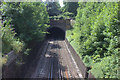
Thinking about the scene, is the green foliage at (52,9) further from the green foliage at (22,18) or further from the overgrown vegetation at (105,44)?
the overgrown vegetation at (105,44)

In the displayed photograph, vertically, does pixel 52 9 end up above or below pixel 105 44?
above

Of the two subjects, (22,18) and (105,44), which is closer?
(105,44)

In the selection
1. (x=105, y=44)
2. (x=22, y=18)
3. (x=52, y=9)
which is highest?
(x=52, y=9)

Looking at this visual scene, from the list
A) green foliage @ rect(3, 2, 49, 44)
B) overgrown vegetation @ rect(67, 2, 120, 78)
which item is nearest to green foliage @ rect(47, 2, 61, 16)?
green foliage @ rect(3, 2, 49, 44)

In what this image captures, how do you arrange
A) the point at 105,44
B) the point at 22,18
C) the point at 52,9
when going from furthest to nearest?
1. the point at 52,9
2. the point at 22,18
3. the point at 105,44

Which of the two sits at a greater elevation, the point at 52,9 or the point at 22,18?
the point at 52,9

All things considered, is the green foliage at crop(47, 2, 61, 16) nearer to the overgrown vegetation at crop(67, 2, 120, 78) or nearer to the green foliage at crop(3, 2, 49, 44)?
the green foliage at crop(3, 2, 49, 44)

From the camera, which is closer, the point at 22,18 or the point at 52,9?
the point at 22,18

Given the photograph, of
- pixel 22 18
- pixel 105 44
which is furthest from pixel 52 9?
pixel 105 44

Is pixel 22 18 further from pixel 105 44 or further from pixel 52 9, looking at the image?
pixel 52 9

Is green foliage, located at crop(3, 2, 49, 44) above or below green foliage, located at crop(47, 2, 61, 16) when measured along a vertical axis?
below

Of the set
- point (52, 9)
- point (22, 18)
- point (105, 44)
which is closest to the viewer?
point (105, 44)

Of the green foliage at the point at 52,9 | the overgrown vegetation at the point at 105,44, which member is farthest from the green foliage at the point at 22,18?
the green foliage at the point at 52,9

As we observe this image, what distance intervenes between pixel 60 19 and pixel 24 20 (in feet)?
64.8
